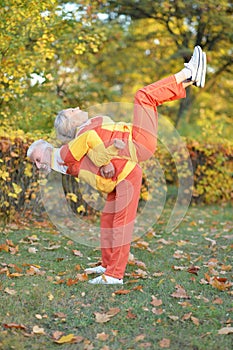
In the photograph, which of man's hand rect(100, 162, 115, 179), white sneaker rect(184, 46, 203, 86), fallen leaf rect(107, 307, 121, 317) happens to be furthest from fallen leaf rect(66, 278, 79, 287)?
white sneaker rect(184, 46, 203, 86)

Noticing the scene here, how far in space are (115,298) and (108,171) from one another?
96 centimetres

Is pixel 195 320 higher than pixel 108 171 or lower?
lower

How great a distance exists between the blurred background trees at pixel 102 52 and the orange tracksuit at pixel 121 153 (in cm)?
244

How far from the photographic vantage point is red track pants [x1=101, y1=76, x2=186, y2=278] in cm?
414

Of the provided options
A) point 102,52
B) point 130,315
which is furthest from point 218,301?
point 102,52

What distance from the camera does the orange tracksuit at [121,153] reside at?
4.08 m

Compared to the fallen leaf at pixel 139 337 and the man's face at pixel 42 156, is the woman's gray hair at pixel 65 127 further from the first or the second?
the fallen leaf at pixel 139 337

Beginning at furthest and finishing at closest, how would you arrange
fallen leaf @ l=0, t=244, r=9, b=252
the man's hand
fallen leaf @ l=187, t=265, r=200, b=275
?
fallen leaf @ l=0, t=244, r=9, b=252 → fallen leaf @ l=187, t=265, r=200, b=275 → the man's hand

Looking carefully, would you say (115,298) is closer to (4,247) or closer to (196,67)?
(4,247)

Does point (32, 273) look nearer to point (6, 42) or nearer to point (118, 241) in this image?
point (118, 241)

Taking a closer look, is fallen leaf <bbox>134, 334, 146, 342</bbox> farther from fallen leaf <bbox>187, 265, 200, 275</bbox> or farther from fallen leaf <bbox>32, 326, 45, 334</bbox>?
fallen leaf <bbox>187, 265, 200, 275</bbox>

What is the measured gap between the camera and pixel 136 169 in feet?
14.0

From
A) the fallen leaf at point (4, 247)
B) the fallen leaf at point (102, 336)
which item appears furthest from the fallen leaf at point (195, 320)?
the fallen leaf at point (4, 247)

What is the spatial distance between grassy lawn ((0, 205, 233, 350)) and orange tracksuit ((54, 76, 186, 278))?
412 mm
